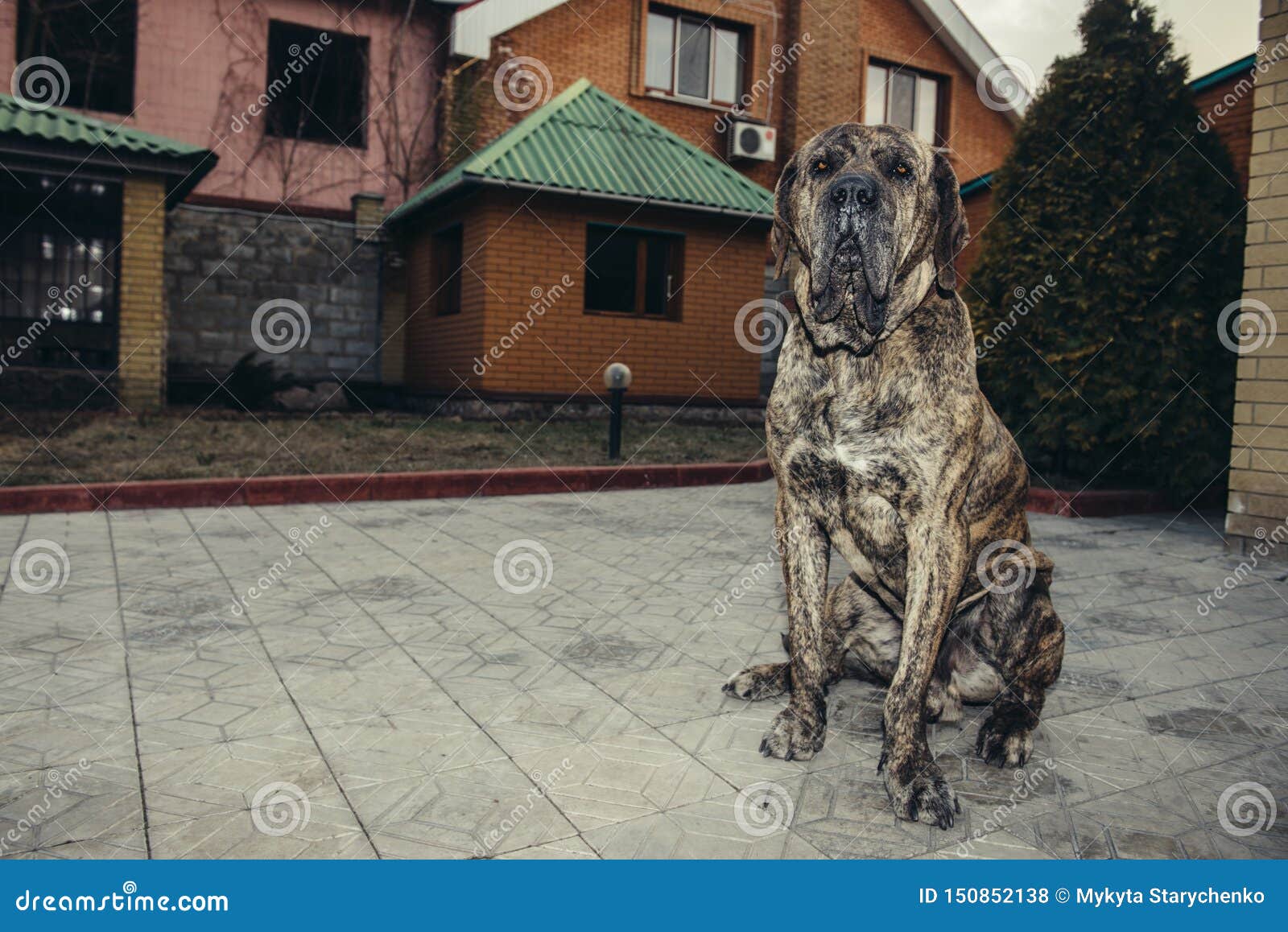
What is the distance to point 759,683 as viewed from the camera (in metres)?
3.53

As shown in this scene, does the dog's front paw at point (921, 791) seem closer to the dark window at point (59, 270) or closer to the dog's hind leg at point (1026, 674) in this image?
the dog's hind leg at point (1026, 674)

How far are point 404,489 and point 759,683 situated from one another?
5.66m

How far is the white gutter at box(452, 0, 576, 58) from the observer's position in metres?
16.0

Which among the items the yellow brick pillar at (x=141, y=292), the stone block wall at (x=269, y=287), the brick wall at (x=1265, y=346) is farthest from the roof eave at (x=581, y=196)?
the brick wall at (x=1265, y=346)

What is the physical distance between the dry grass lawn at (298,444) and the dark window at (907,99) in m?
10.9

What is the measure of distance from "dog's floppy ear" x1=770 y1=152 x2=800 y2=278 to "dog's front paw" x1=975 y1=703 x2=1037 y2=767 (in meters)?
1.70

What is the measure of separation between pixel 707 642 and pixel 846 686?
0.79m

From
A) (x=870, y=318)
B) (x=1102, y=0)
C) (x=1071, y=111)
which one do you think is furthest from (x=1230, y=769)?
(x=1102, y=0)

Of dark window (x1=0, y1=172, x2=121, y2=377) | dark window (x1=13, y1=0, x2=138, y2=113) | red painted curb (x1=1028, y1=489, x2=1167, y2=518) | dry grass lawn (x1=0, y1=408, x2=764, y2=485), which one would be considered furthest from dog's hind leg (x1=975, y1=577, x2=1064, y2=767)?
dark window (x1=13, y1=0, x2=138, y2=113)

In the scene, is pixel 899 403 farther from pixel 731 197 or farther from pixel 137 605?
pixel 731 197

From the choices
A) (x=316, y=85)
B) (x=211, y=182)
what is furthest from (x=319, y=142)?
(x=211, y=182)

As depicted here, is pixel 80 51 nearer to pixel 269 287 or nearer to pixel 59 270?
pixel 59 270

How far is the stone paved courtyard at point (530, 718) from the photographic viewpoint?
243 centimetres

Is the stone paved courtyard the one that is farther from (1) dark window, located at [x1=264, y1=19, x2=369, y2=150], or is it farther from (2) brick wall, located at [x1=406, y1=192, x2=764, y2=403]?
(1) dark window, located at [x1=264, y1=19, x2=369, y2=150]
